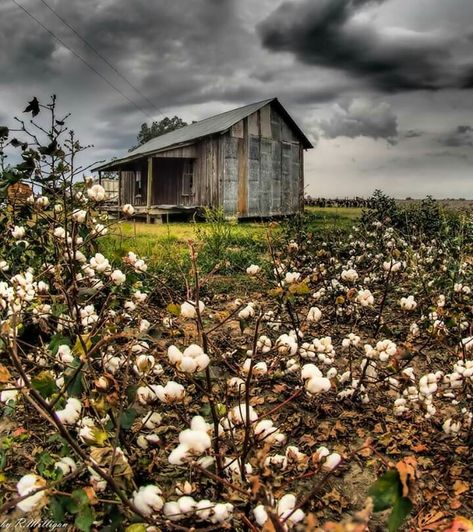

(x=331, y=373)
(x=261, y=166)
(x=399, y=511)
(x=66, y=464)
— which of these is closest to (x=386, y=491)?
(x=399, y=511)

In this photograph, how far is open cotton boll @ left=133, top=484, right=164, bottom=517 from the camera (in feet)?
4.39

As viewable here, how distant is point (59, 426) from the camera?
4.22 feet

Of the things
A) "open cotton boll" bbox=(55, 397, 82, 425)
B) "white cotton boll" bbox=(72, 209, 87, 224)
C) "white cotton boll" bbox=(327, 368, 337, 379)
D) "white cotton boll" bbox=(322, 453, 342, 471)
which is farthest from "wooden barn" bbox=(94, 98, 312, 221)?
"white cotton boll" bbox=(322, 453, 342, 471)

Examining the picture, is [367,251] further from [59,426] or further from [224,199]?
[224,199]

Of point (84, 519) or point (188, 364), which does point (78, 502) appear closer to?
point (84, 519)

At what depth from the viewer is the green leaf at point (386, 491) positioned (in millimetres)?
1045

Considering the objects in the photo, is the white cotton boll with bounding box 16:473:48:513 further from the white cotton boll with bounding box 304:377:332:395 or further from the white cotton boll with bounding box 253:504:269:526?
the white cotton boll with bounding box 304:377:332:395

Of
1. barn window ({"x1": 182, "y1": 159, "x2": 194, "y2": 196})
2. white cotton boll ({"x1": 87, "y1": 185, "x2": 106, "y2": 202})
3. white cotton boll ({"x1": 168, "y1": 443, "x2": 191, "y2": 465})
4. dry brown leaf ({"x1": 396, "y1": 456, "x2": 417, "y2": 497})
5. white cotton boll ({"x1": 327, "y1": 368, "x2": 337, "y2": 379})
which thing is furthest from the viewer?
barn window ({"x1": 182, "y1": 159, "x2": 194, "y2": 196})

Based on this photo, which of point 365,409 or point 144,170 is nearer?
point 365,409

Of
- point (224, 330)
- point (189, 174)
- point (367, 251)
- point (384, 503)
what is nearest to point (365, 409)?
point (224, 330)

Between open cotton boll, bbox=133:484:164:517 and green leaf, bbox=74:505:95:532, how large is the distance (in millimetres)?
128

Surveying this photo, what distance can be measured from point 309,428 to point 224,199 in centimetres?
1587

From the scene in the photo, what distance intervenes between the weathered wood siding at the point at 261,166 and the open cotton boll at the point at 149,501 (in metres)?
16.4

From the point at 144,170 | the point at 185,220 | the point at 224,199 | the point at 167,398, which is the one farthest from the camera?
the point at 144,170
